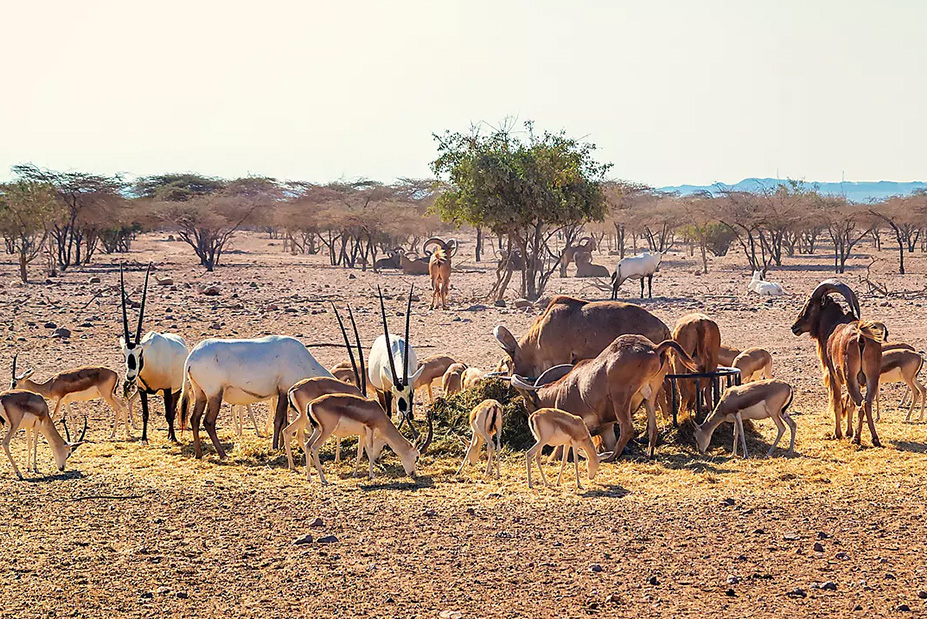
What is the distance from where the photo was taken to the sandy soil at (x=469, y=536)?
658cm

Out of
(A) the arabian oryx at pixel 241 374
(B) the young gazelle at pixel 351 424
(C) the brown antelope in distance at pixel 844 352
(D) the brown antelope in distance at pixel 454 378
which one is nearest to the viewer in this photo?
(B) the young gazelle at pixel 351 424

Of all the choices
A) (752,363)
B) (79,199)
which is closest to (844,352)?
(752,363)

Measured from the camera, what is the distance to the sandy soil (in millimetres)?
6578

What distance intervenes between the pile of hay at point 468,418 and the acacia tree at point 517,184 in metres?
16.0

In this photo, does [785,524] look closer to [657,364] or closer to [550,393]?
[657,364]

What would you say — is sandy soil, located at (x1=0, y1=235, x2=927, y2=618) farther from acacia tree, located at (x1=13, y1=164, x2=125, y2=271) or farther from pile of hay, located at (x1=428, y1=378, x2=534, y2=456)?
acacia tree, located at (x1=13, y1=164, x2=125, y2=271)

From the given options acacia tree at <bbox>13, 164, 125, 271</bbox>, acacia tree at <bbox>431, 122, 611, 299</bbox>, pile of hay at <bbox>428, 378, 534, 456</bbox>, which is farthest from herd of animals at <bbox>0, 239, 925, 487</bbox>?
acacia tree at <bbox>13, 164, 125, 271</bbox>

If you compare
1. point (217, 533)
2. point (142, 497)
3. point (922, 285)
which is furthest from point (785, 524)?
point (922, 285)

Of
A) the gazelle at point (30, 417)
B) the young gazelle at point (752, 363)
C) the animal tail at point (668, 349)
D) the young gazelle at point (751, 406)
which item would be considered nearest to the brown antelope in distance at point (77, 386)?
the gazelle at point (30, 417)

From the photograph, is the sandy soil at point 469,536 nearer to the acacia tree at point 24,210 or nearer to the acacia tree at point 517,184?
the acacia tree at point 517,184

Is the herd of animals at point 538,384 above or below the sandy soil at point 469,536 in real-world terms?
above

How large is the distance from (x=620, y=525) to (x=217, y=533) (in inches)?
117

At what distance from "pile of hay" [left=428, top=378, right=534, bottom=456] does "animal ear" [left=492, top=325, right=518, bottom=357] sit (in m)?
0.86

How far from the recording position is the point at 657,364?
397 inches
